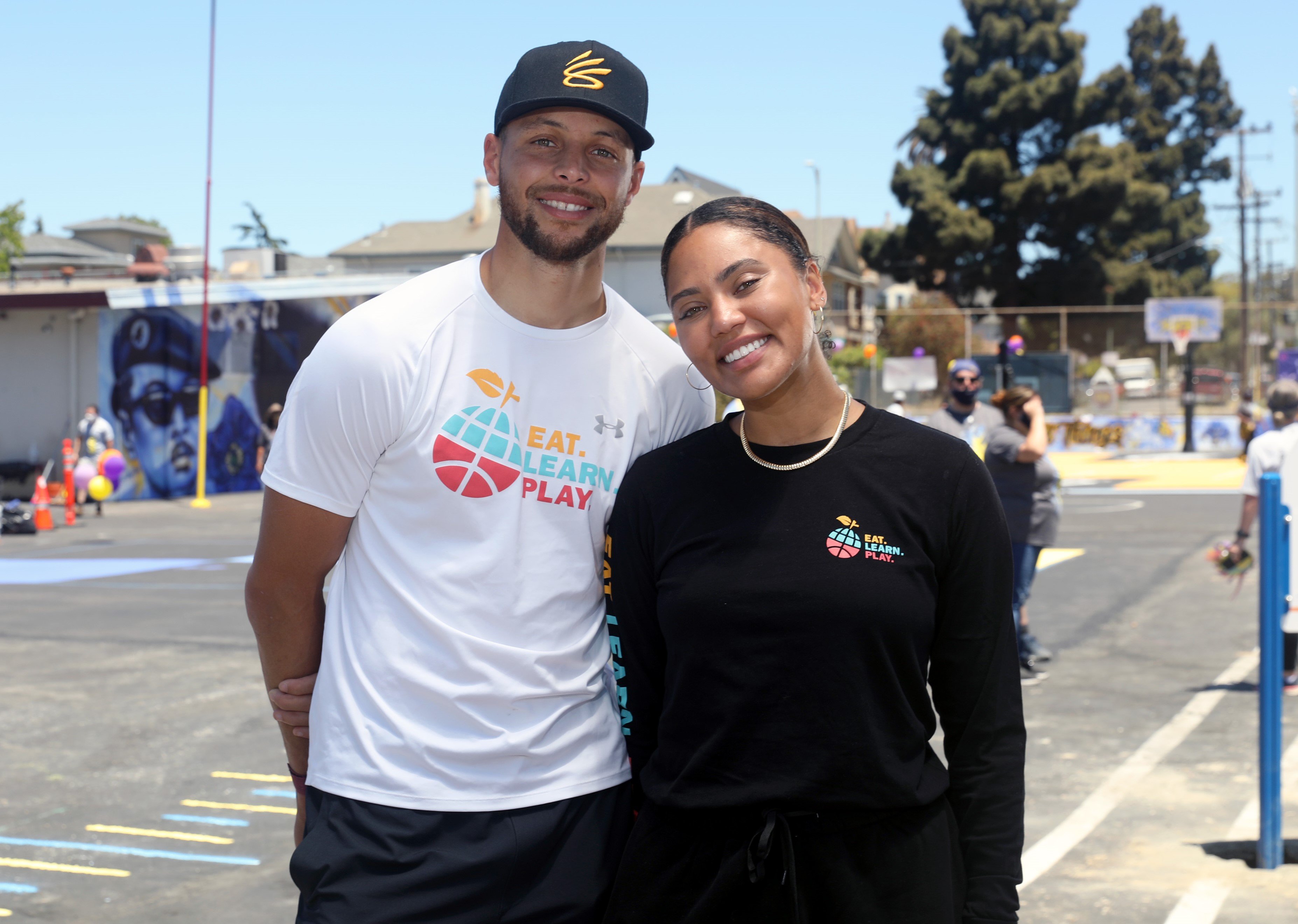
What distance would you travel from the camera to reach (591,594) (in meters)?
2.41

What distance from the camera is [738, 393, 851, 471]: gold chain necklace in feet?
7.44

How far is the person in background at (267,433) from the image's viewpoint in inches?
887

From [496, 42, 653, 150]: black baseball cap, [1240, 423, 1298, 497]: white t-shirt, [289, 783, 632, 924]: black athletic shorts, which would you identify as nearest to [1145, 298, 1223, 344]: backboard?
[1240, 423, 1298, 497]: white t-shirt

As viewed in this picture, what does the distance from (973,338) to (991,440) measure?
33.7m

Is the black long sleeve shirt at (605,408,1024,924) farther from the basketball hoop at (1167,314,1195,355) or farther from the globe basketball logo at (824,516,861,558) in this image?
the basketball hoop at (1167,314,1195,355)

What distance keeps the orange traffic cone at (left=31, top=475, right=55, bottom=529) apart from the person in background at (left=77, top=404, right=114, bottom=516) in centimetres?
228

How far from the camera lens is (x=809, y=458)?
2271 mm

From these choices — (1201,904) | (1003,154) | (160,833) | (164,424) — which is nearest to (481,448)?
(1201,904)

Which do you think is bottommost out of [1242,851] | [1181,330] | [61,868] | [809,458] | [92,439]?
[61,868]

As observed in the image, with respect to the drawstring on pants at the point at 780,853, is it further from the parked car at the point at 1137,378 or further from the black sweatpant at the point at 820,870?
the parked car at the point at 1137,378

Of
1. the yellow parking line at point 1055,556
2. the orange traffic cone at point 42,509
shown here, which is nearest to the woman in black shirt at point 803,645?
the yellow parking line at point 1055,556

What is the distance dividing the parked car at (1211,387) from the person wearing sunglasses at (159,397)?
29463 millimetres

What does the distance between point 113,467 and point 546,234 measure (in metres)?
22.2

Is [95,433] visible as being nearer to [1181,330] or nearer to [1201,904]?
[1201,904]
